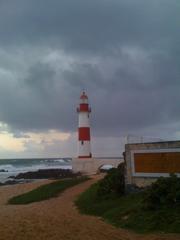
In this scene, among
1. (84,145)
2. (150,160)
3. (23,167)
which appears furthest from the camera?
(23,167)

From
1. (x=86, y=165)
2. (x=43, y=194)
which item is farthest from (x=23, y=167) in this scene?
(x=43, y=194)

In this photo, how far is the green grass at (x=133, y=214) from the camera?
35.3 ft

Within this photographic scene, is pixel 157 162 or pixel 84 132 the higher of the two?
pixel 84 132

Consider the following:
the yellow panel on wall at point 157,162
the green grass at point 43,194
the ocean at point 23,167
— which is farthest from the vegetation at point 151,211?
the ocean at point 23,167

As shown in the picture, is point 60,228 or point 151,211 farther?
point 151,211

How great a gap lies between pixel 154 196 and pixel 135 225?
1.45 metres

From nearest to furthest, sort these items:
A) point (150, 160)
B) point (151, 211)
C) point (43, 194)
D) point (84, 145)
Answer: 1. point (151, 211)
2. point (150, 160)
3. point (43, 194)
4. point (84, 145)

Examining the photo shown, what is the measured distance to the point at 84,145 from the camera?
31.0 m

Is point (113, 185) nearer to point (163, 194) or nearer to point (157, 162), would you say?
point (157, 162)

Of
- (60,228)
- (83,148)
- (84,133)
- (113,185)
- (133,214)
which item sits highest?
(84,133)

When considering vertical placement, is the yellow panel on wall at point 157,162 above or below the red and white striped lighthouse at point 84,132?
below

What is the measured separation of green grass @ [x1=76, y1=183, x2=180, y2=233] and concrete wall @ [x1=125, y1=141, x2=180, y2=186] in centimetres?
79

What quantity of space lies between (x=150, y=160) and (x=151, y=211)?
4.11 meters

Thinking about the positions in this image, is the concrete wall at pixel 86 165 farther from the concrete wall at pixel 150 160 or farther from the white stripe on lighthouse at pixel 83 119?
the concrete wall at pixel 150 160
